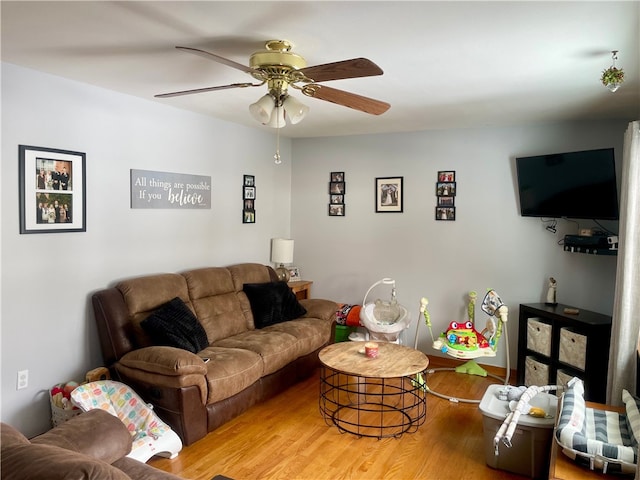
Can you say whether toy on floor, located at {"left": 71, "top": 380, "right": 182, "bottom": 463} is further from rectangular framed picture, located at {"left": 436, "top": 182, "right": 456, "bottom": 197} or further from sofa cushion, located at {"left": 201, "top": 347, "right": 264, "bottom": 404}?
rectangular framed picture, located at {"left": 436, "top": 182, "right": 456, "bottom": 197}

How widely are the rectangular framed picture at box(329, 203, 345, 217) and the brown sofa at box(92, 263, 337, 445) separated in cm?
119

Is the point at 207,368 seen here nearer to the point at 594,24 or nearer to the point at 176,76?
the point at 176,76

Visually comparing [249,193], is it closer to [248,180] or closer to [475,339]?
[248,180]

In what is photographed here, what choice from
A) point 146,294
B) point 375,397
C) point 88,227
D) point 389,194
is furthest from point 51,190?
point 389,194

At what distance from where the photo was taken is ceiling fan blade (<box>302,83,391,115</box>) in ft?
8.42

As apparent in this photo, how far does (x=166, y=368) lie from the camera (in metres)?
3.03

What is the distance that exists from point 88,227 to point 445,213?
3348mm

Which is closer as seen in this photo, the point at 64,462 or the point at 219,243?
the point at 64,462

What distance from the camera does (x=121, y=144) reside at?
3.71m

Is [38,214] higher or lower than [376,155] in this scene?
lower

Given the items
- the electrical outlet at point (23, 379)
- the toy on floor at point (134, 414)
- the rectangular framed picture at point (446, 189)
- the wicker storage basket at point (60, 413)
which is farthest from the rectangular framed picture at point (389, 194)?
the electrical outlet at point (23, 379)

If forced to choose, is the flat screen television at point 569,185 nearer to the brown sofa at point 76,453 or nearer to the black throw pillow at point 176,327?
the black throw pillow at point 176,327

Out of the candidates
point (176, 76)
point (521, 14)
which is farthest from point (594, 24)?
point (176, 76)

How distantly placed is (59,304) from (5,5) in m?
1.97
